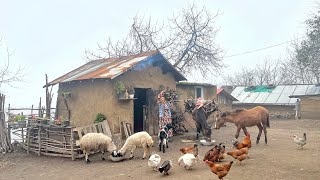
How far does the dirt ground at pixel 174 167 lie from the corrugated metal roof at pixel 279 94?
17486 millimetres

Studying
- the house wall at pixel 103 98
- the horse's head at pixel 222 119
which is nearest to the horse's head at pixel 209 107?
the horse's head at pixel 222 119

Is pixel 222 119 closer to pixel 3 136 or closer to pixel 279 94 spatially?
pixel 3 136

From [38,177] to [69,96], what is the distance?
560 centimetres

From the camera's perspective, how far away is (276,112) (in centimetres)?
2948

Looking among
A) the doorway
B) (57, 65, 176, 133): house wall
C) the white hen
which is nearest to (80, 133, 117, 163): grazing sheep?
(57, 65, 176, 133): house wall

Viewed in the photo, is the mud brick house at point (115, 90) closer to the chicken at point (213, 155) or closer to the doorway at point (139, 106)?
the doorway at point (139, 106)

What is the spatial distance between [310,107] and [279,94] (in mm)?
5713

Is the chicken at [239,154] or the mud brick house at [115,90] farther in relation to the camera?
the mud brick house at [115,90]

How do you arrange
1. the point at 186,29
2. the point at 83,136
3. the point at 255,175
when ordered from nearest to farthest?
the point at 255,175, the point at 83,136, the point at 186,29

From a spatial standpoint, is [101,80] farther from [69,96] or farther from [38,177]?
[38,177]

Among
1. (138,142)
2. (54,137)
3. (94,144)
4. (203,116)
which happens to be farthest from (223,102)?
(94,144)

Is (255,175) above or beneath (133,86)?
beneath

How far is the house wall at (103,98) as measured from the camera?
13.2 meters

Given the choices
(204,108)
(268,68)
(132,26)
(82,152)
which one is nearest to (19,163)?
(82,152)
